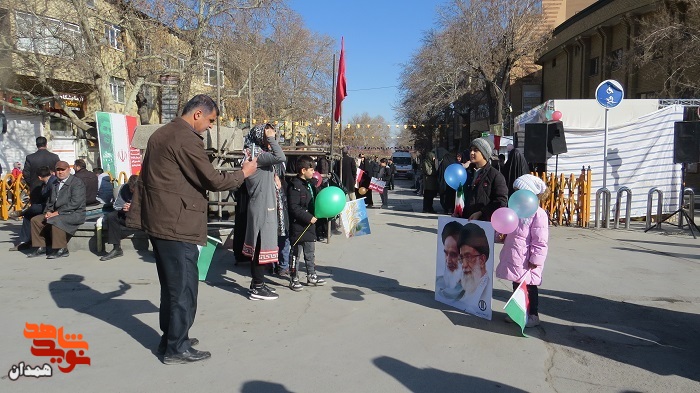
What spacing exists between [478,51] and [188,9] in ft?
49.1

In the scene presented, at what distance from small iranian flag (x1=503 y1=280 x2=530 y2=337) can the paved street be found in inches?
7.5

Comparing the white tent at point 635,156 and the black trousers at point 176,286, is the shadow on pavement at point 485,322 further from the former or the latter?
the white tent at point 635,156

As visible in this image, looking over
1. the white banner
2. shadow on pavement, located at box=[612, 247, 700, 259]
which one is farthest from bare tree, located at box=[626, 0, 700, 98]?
shadow on pavement, located at box=[612, 247, 700, 259]

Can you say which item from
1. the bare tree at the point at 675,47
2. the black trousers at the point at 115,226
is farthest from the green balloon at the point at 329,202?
the bare tree at the point at 675,47

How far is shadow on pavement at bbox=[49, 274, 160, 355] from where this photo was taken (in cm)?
464

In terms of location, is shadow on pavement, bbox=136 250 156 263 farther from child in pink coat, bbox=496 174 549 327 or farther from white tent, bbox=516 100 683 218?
white tent, bbox=516 100 683 218

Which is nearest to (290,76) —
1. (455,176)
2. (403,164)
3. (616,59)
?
(403,164)

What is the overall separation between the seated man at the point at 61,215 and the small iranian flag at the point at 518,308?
6698 mm

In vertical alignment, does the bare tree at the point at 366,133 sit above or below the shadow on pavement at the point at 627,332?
above

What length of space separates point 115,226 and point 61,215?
2.71 ft

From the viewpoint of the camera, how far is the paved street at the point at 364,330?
3.77 metres

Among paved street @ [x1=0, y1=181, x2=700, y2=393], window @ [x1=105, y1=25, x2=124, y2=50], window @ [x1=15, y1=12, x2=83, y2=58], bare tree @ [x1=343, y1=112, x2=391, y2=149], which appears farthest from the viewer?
bare tree @ [x1=343, y1=112, x2=391, y2=149]

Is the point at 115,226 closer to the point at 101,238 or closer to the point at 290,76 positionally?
the point at 101,238

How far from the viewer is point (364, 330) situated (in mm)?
4836
